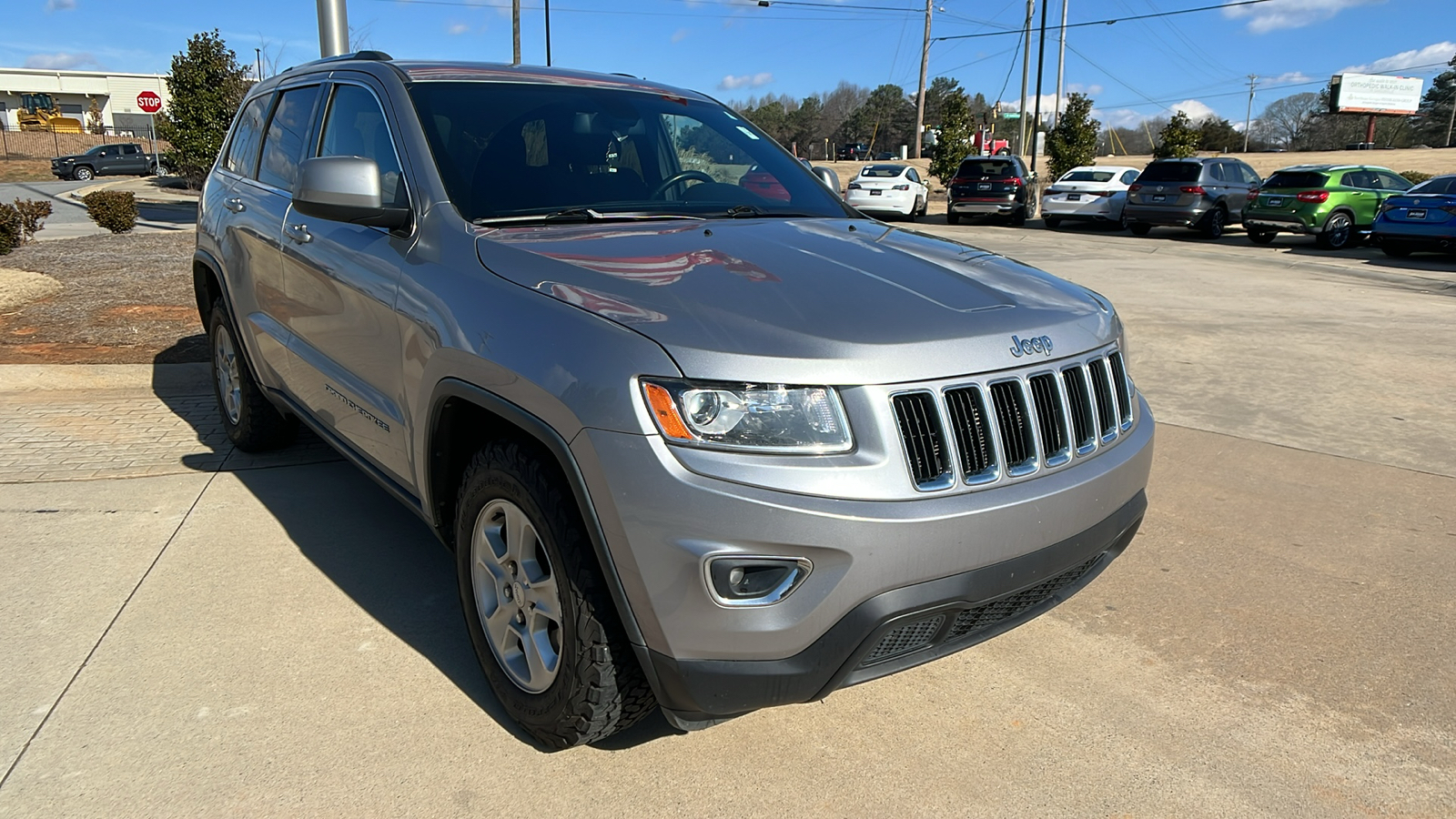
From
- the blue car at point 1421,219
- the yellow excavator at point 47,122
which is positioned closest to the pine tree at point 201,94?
the blue car at point 1421,219

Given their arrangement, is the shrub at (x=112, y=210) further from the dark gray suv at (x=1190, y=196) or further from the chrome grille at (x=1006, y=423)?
the dark gray suv at (x=1190, y=196)

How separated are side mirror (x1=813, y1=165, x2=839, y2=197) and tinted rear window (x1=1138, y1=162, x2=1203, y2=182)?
19.6 metres

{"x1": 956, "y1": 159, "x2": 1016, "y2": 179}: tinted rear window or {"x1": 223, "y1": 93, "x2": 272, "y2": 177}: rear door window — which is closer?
{"x1": 223, "y1": 93, "x2": 272, "y2": 177}: rear door window

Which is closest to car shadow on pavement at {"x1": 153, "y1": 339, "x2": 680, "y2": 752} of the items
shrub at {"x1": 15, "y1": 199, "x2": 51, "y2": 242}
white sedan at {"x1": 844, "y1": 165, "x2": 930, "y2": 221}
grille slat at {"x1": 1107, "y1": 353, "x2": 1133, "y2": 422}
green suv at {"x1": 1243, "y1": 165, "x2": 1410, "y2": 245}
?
grille slat at {"x1": 1107, "y1": 353, "x2": 1133, "y2": 422}

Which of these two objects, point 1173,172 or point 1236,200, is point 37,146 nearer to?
point 1173,172

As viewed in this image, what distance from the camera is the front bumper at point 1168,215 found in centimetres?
2138

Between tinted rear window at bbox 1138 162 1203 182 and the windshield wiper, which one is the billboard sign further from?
the windshield wiper

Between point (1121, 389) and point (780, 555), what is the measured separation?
51.8 inches

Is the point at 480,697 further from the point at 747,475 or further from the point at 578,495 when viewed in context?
the point at 747,475

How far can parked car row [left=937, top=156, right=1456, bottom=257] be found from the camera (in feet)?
55.8

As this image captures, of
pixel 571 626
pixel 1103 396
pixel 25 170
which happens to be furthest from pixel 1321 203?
pixel 25 170

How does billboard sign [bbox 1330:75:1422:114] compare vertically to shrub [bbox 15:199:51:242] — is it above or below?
above

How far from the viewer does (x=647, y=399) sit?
2.14m

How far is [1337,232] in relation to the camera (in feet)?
64.5
